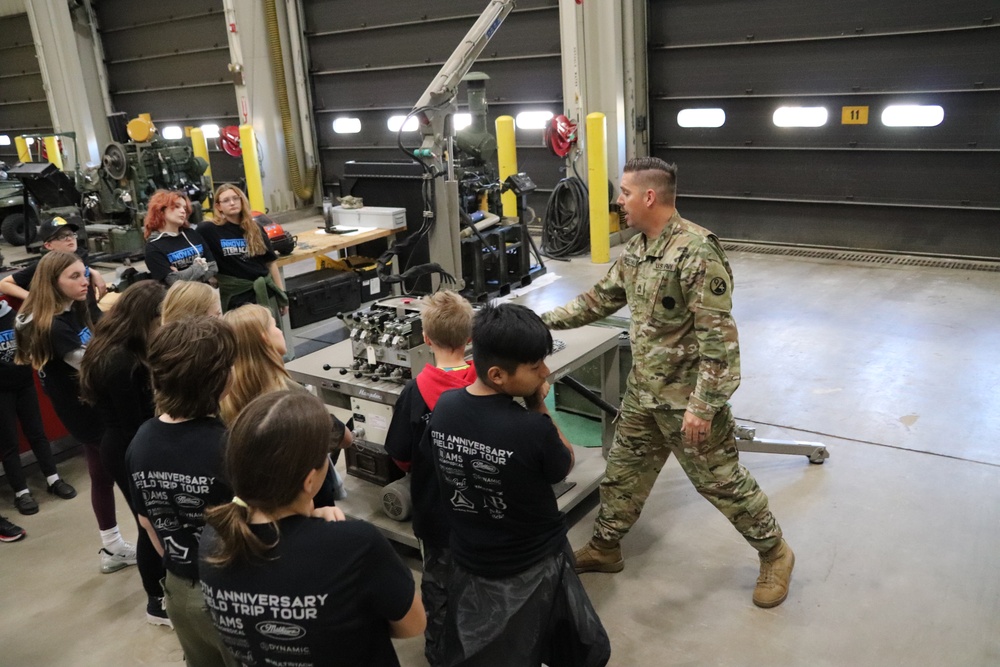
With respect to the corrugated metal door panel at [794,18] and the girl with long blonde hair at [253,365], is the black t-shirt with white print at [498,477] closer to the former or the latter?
the girl with long blonde hair at [253,365]

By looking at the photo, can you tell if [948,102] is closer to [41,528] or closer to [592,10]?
[592,10]

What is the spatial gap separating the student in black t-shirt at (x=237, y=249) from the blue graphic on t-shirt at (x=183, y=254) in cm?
16

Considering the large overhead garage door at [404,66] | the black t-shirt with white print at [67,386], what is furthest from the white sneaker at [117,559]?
the large overhead garage door at [404,66]

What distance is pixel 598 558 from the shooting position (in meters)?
3.12

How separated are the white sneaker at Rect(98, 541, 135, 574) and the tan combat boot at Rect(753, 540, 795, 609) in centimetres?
253

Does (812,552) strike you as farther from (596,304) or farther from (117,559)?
(117,559)

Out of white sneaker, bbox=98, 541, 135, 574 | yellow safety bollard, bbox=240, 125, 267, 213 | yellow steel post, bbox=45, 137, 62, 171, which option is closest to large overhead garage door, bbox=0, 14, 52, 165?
yellow steel post, bbox=45, 137, 62, 171

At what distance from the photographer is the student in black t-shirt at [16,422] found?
12.2 ft

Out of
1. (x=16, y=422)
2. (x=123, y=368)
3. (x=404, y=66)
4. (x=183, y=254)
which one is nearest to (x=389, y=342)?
(x=123, y=368)

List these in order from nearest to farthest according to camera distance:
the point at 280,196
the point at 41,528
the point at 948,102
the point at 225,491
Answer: the point at 225,491, the point at 41,528, the point at 948,102, the point at 280,196

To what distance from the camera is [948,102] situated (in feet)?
23.6

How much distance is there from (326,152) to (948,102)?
7.95 meters

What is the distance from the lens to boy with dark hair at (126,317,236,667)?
6.18 feet

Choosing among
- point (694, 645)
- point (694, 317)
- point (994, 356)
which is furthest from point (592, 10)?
point (694, 645)
